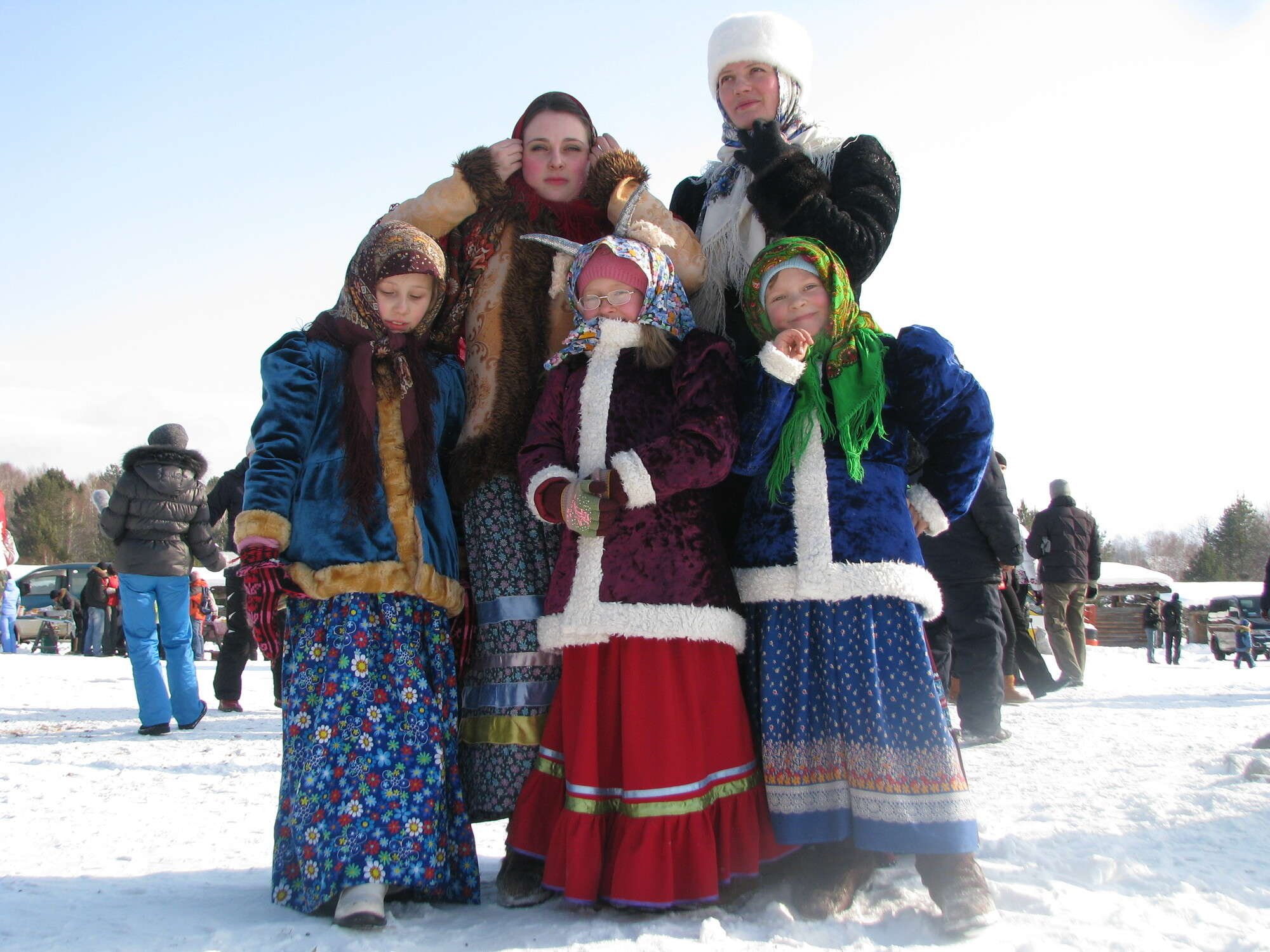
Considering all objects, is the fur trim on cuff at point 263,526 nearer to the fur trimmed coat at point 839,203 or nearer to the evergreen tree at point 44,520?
the fur trimmed coat at point 839,203

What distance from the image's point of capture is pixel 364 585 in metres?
2.29

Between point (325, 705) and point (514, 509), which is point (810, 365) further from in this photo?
point (325, 705)

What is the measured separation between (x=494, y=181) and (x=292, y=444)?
1.02m

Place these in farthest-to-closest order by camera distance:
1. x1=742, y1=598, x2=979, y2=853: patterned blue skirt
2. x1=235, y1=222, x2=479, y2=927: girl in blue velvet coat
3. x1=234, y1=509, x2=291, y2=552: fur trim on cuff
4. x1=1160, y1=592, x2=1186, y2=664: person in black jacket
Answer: x1=1160, y1=592, x2=1186, y2=664: person in black jacket < x1=234, y1=509, x2=291, y2=552: fur trim on cuff < x1=235, y1=222, x2=479, y2=927: girl in blue velvet coat < x1=742, y1=598, x2=979, y2=853: patterned blue skirt

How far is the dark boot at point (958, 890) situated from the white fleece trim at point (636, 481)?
3.46ft

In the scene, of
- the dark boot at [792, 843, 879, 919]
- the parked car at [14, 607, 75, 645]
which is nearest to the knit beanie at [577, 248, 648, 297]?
the dark boot at [792, 843, 879, 919]

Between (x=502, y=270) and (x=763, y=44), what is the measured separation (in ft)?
3.62

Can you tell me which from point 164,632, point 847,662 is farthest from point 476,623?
point 164,632

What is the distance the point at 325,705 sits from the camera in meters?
2.25

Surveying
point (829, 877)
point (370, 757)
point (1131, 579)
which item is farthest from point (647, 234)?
point (1131, 579)

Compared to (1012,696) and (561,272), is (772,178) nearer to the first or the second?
(561,272)

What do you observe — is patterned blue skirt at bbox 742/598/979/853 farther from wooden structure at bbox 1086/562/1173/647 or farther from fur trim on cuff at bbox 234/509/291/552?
wooden structure at bbox 1086/562/1173/647

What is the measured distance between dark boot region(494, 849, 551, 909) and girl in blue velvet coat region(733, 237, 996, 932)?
0.62 meters

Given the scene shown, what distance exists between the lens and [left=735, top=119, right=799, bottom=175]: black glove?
8.75ft
